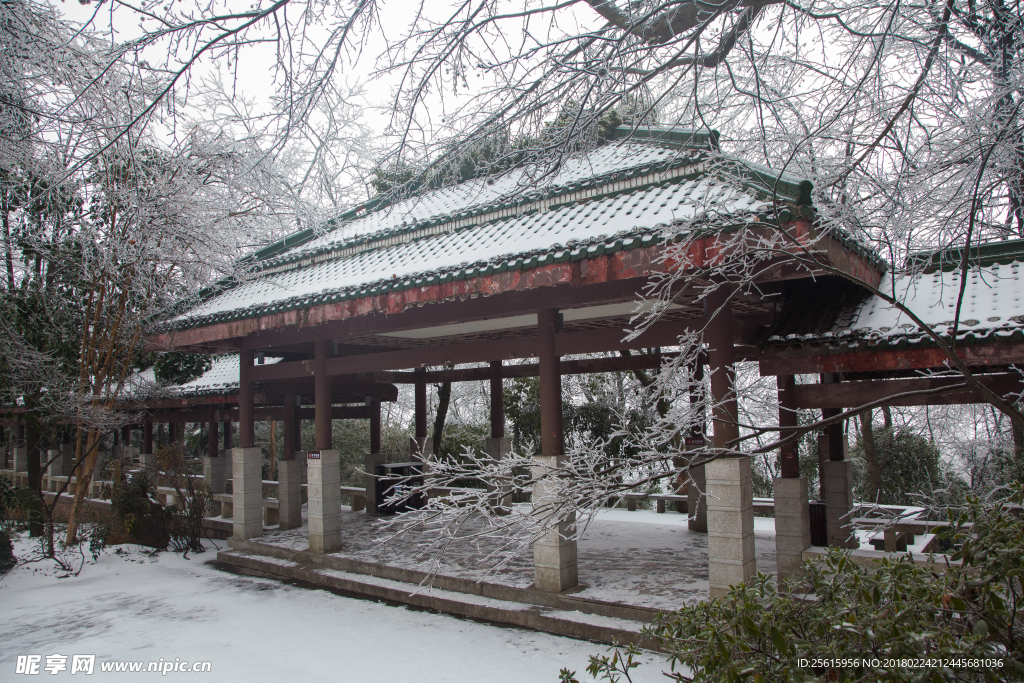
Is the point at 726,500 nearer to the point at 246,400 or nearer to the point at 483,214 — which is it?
the point at 483,214

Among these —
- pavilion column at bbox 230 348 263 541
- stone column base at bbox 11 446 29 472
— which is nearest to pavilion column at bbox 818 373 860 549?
pavilion column at bbox 230 348 263 541

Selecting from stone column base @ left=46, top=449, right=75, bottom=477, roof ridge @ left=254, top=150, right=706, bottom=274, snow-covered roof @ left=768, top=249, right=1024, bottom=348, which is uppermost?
roof ridge @ left=254, top=150, right=706, bottom=274

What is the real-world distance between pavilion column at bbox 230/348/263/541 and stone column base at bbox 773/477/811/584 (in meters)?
7.71

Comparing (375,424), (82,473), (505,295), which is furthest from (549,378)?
(82,473)

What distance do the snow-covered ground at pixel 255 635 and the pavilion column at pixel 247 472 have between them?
44.6 inches

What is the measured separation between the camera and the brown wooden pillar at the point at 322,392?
28.4 feet

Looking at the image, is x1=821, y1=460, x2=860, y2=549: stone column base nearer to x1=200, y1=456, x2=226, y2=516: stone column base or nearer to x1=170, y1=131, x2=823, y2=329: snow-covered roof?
x1=170, y1=131, x2=823, y2=329: snow-covered roof

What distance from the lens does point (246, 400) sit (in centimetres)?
1011

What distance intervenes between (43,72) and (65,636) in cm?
577

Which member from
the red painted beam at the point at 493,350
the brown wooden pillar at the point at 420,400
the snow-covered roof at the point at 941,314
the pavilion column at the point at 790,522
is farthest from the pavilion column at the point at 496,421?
the snow-covered roof at the point at 941,314

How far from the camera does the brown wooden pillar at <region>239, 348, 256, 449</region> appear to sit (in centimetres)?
996

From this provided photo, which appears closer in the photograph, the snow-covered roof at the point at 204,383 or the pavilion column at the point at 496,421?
the pavilion column at the point at 496,421

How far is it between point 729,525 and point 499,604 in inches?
102

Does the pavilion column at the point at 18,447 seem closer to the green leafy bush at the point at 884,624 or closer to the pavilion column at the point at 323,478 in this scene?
the pavilion column at the point at 323,478
